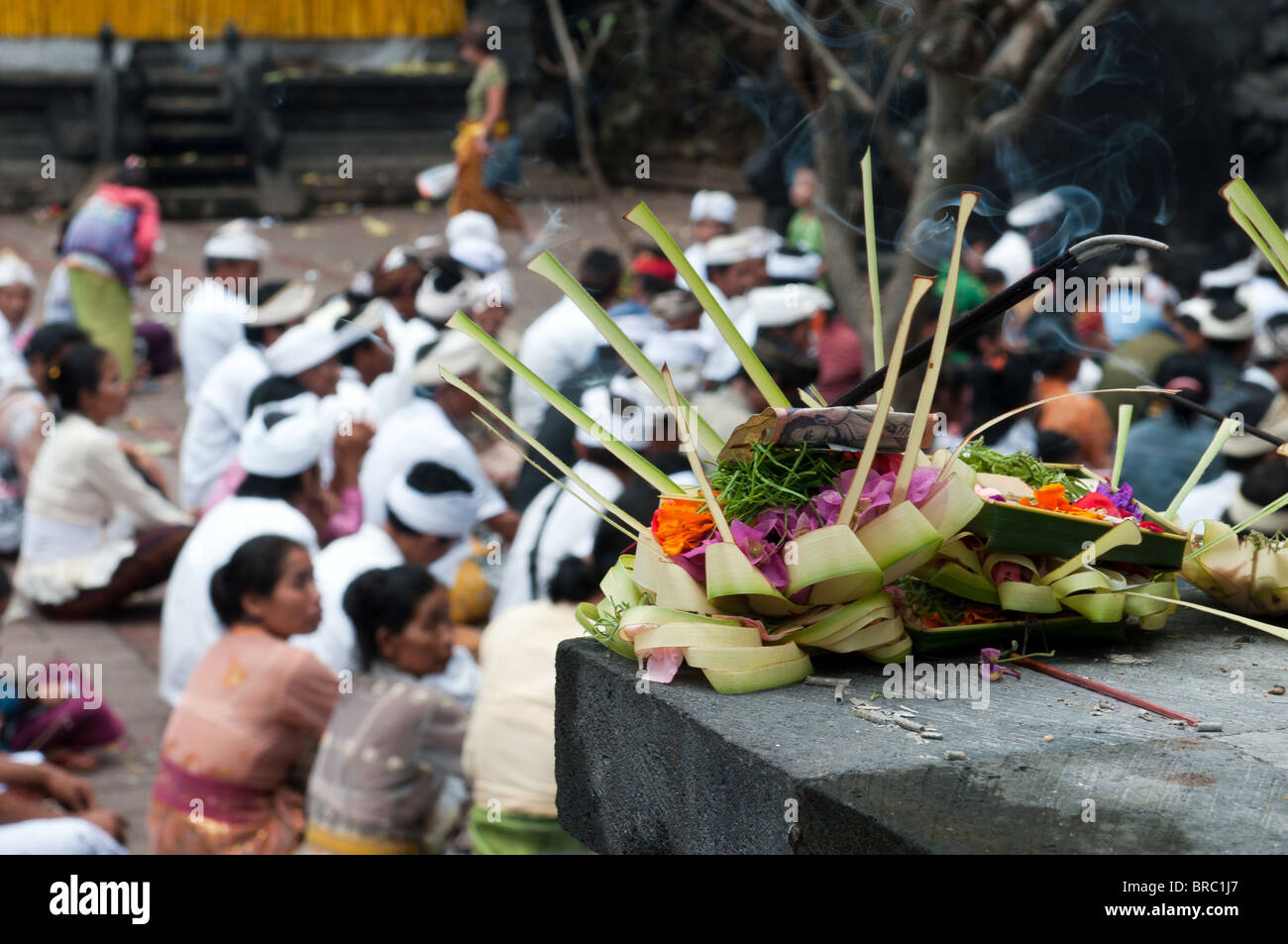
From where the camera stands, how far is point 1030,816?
61.9 inches

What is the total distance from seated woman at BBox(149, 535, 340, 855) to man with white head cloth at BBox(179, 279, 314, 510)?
8.60ft

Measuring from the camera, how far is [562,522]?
4.85 metres

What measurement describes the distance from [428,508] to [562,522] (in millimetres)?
756

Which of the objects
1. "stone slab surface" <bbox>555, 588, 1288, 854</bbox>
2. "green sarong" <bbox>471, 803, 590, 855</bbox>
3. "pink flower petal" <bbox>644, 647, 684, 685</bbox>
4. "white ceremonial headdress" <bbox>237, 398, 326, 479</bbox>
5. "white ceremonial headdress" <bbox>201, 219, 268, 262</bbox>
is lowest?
"green sarong" <bbox>471, 803, 590, 855</bbox>

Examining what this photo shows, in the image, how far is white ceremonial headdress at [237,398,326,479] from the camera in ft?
18.1

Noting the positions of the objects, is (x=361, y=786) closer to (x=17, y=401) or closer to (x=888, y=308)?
(x=888, y=308)

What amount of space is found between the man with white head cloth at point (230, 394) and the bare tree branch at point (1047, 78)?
149 inches

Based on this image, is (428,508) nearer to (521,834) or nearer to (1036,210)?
(521,834)

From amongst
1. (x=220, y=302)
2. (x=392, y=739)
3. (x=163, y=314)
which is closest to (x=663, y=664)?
(x=392, y=739)

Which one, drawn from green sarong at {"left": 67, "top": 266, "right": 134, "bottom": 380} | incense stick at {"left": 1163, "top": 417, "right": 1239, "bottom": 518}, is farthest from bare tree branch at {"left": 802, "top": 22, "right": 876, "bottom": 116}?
green sarong at {"left": 67, "top": 266, "right": 134, "bottom": 380}

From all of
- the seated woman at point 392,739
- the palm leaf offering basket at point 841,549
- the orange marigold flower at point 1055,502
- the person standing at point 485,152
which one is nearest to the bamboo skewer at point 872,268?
the palm leaf offering basket at point 841,549

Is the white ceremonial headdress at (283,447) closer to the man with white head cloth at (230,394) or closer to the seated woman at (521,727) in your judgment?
the man with white head cloth at (230,394)

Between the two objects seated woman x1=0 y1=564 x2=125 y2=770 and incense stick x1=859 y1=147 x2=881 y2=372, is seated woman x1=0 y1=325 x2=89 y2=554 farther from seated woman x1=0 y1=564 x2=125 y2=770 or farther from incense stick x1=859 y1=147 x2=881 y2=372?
incense stick x1=859 y1=147 x2=881 y2=372

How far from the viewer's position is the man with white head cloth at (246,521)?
204 inches
